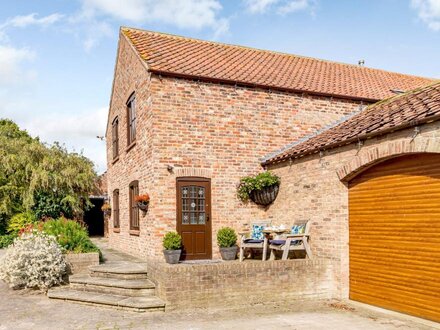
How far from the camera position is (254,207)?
11.7 metres

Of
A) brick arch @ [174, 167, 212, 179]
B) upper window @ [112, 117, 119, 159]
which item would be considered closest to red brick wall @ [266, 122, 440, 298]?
brick arch @ [174, 167, 212, 179]

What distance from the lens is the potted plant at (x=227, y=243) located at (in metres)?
10.5

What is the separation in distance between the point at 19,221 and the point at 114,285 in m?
11.4

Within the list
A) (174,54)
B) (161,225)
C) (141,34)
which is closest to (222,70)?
(174,54)

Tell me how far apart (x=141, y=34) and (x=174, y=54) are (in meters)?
2.13

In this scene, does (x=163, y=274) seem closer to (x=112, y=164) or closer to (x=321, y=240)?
(x=321, y=240)

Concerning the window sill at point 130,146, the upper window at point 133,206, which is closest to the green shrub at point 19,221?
the upper window at point 133,206

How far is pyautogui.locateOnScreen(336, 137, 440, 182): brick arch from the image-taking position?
674 cm

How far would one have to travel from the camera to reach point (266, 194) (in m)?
11.2

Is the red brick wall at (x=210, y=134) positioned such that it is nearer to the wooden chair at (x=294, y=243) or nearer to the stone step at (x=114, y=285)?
the stone step at (x=114, y=285)

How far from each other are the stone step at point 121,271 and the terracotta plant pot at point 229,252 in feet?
6.49

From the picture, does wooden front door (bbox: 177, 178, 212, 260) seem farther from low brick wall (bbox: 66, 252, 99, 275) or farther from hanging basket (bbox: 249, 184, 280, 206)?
low brick wall (bbox: 66, 252, 99, 275)

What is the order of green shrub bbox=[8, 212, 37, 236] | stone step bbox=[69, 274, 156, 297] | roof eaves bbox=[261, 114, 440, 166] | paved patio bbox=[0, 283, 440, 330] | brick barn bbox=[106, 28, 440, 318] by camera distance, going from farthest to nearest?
green shrub bbox=[8, 212, 37, 236] → brick barn bbox=[106, 28, 440, 318] → stone step bbox=[69, 274, 156, 297] → paved patio bbox=[0, 283, 440, 330] → roof eaves bbox=[261, 114, 440, 166]

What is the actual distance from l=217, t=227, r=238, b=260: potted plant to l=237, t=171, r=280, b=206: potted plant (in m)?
1.30
